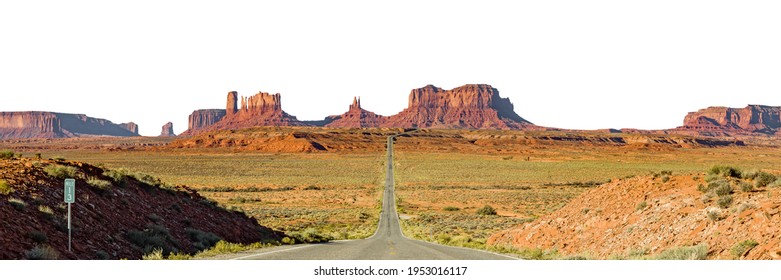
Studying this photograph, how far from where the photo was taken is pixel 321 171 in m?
97.8

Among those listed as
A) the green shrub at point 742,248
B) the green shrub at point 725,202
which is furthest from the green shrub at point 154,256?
the green shrub at point 725,202

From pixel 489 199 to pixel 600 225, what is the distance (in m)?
38.0

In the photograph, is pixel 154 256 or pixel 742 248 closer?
pixel 742 248

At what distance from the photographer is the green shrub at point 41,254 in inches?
452

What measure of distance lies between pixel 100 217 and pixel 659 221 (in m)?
15.6

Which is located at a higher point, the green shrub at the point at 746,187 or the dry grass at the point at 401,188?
the green shrub at the point at 746,187

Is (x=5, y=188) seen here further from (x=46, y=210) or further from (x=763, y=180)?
(x=763, y=180)

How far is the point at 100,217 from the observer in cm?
1570

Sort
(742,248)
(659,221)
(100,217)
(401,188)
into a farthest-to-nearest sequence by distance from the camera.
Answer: (401,188)
(659,221)
(100,217)
(742,248)

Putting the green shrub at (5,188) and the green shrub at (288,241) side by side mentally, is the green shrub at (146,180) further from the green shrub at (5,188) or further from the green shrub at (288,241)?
the green shrub at (5,188)

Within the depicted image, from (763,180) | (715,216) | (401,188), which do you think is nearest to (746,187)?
(763,180)

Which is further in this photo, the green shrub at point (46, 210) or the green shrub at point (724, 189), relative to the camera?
the green shrub at point (724, 189)

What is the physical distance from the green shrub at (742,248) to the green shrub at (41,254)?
13690 millimetres

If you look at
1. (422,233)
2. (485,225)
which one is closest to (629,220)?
(422,233)
